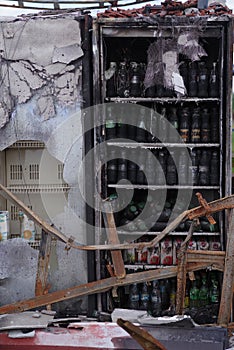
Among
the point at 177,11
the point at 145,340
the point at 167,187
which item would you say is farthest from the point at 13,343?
the point at 177,11

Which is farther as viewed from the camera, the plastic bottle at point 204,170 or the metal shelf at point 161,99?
the plastic bottle at point 204,170

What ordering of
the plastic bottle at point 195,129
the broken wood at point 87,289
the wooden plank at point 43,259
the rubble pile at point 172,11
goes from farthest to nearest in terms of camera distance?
the plastic bottle at point 195,129 < the rubble pile at point 172,11 < the broken wood at point 87,289 < the wooden plank at point 43,259

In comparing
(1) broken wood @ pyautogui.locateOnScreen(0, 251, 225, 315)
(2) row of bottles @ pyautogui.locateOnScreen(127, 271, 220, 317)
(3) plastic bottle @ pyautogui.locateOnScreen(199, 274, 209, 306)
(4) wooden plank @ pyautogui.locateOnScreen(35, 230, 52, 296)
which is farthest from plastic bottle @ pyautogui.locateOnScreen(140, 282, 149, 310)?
(4) wooden plank @ pyautogui.locateOnScreen(35, 230, 52, 296)

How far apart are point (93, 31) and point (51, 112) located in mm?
992

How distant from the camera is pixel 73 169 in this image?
17.4ft

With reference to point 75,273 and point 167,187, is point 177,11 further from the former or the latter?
point 75,273

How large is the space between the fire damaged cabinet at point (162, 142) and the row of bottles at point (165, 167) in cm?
1

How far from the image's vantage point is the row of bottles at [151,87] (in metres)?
5.29

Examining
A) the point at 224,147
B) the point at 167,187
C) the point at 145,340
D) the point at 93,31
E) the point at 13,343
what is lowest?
the point at 13,343

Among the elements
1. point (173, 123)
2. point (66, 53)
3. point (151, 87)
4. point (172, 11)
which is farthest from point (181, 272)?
point (172, 11)

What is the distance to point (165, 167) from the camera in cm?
543

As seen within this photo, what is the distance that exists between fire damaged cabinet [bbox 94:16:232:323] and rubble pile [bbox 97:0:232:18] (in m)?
0.14

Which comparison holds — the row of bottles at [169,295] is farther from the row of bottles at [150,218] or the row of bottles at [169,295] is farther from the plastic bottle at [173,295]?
the row of bottles at [150,218]

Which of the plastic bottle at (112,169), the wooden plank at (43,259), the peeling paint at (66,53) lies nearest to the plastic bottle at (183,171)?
the plastic bottle at (112,169)
